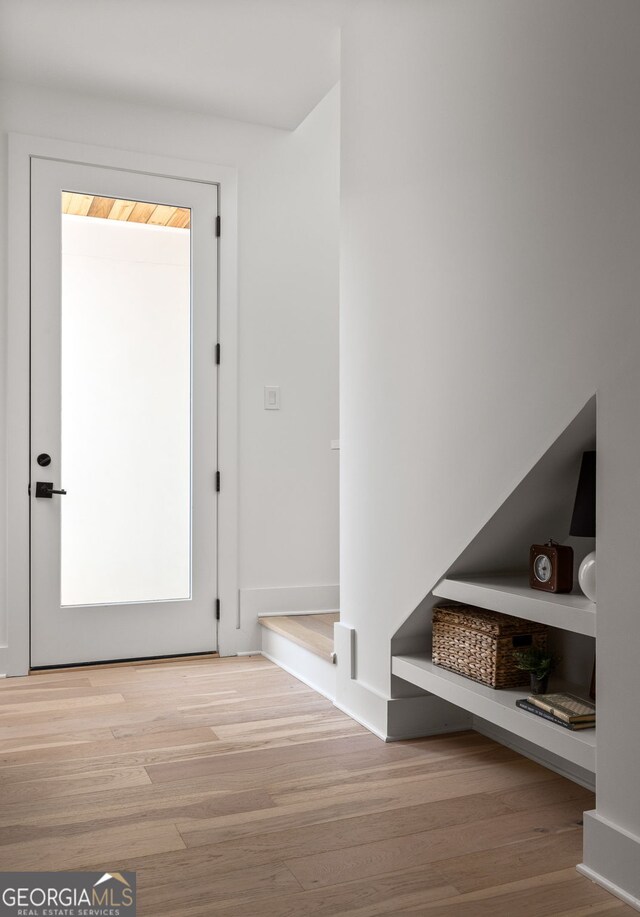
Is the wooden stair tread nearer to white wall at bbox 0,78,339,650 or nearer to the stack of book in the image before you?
white wall at bbox 0,78,339,650

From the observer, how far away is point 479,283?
2.14 m

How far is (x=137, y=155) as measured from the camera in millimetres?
3637

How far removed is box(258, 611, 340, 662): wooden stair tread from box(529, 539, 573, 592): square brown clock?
123 centimetres

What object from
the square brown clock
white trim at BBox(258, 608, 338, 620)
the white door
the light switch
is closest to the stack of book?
the square brown clock

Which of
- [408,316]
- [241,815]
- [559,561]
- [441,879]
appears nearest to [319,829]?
[241,815]

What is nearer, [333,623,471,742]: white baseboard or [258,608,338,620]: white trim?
[333,623,471,742]: white baseboard

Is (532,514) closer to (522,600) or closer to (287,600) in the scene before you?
(522,600)

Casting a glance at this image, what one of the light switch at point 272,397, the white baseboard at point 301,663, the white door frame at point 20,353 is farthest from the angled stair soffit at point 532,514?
the white door frame at point 20,353

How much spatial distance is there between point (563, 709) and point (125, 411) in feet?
8.07

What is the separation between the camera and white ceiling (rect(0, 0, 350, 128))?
2896mm

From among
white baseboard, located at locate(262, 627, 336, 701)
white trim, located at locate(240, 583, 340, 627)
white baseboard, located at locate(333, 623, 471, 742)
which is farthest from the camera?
white trim, located at locate(240, 583, 340, 627)

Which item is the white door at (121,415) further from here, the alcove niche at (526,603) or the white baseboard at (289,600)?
the alcove niche at (526,603)

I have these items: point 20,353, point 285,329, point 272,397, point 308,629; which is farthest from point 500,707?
point 20,353

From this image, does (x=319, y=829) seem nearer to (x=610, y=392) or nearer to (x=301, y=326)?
(x=610, y=392)
